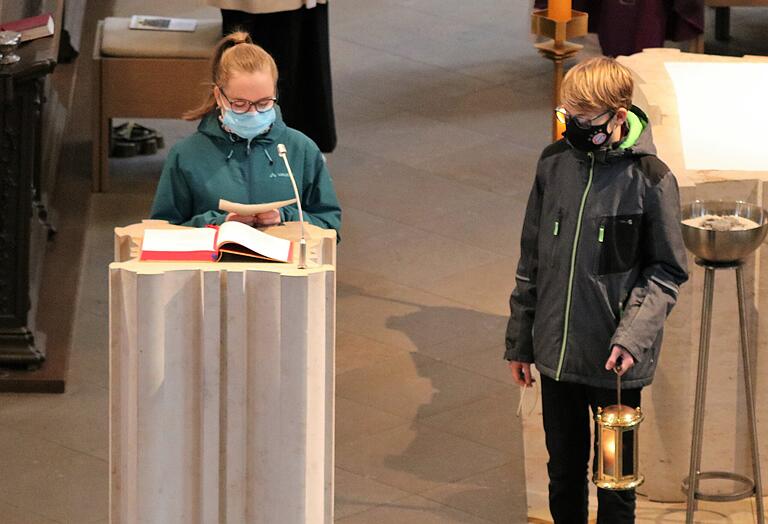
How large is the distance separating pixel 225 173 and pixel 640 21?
546cm

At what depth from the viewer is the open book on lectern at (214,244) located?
3.64 metres

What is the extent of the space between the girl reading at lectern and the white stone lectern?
0.50 m

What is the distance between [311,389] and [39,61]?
8.96ft

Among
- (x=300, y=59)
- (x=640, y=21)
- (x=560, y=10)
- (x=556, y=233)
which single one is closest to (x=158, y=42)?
(x=300, y=59)

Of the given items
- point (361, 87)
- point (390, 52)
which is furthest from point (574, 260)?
point (390, 52)

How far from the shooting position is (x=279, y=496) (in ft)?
12.0

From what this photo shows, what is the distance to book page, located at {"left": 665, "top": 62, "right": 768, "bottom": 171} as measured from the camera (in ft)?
16.3

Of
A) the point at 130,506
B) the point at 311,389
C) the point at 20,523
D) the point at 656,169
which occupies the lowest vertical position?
the point at 20,523

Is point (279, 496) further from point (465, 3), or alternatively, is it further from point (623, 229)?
point (465, 3)

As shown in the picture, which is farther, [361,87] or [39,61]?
[361,87]

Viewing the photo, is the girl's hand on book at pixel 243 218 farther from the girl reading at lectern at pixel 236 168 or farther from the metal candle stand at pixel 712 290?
the metal candle stand at pixel 712 290

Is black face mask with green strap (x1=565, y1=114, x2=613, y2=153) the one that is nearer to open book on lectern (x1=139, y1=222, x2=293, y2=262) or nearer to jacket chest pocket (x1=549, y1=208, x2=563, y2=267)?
jacket chest pocket (x1=549, y1=208, x2=563, y2=267)

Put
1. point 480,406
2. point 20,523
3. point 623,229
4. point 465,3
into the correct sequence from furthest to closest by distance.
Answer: point 465,3 → point 480,406 → point 20,523 → point 623,229

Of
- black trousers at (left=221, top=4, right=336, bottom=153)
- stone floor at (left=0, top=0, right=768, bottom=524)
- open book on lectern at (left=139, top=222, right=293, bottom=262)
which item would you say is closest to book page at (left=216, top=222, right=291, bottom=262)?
open book on lectern at (left=139, top=222, right=293, bottom=262)
